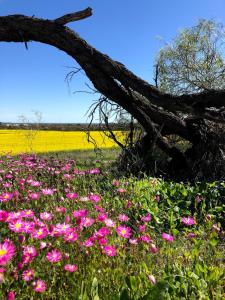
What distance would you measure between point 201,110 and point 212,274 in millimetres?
6393

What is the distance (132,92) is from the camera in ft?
→ 33.0

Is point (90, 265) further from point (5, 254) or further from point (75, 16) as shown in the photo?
point (75, 16)

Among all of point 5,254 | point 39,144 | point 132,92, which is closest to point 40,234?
point 5,254

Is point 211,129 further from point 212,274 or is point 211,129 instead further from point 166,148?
point 212,274

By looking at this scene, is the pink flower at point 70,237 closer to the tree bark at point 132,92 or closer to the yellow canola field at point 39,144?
the tree bark at point 132,92

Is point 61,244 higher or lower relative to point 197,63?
lower

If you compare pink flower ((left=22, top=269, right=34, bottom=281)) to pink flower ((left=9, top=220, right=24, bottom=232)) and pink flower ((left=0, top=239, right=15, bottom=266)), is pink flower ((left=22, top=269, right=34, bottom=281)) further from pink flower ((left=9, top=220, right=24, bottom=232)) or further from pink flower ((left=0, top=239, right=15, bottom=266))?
pink flower ((left=9, top=220, right=24, bottom=232))

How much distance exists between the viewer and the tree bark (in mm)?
9391

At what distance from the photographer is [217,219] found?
6.43 metres

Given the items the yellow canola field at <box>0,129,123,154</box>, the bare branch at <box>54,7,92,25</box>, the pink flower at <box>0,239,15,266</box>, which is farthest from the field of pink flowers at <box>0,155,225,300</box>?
the yellow canola field at <box>0,129,123,154</box>

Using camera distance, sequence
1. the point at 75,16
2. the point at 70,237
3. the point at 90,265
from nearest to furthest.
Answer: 1. the point at 70,237
2. the point at 90,265
3. the point at 75,16

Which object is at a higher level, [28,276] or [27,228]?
[27,228]

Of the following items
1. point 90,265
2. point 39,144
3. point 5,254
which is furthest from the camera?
point 39,144

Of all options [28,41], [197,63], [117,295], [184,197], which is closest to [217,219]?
[184,197]
